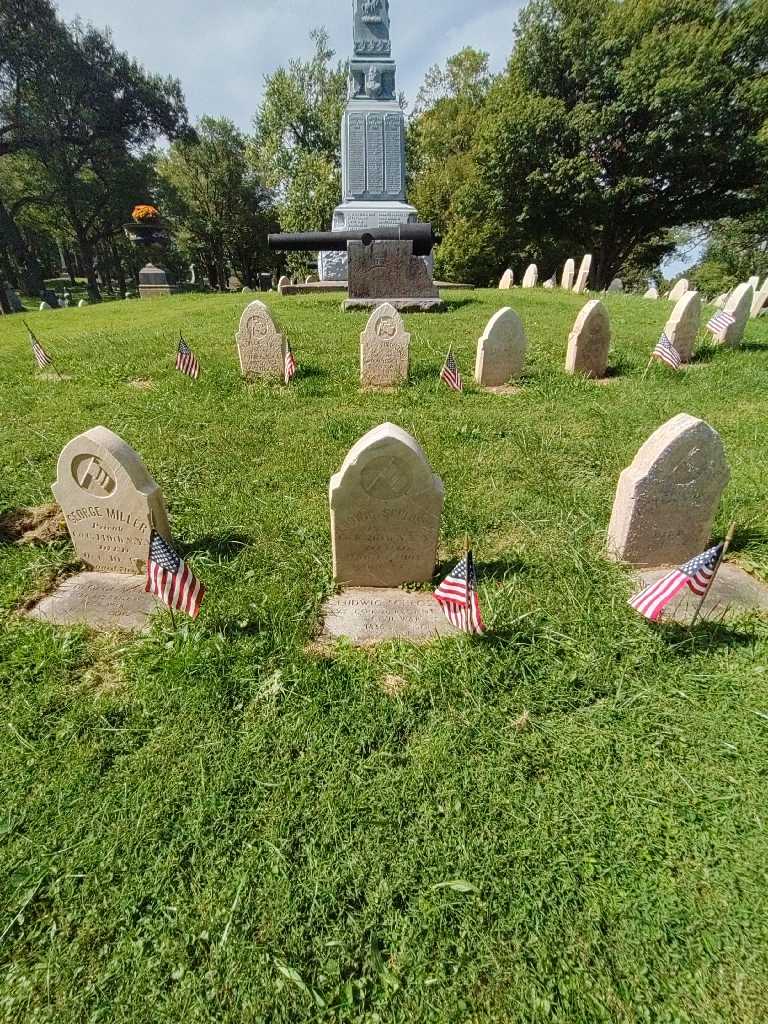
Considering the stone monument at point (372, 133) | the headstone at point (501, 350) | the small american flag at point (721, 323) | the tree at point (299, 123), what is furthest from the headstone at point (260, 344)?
the tree at point (299, 123)

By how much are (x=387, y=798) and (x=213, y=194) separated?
45.9 metres

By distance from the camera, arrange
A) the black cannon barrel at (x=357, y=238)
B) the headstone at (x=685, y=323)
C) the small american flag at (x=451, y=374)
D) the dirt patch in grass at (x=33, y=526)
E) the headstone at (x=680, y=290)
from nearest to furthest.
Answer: the dirt patch in grass at (x=33, y=526), the small american flag at (x=451, y=374), the headstone at (x=685, y=323), the black cannon barrel at (x=357, y=238), the headstone at (x=680, y=290)

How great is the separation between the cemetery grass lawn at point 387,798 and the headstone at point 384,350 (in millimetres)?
3523

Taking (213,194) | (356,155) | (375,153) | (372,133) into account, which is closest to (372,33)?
(372,133)

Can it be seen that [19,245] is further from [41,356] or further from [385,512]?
[385,512]

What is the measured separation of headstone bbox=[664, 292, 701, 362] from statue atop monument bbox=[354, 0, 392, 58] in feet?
61.9

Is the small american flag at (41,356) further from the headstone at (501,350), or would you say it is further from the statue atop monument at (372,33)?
the statue atop monument at (372,33)

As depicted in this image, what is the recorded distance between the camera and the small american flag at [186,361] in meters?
7.42

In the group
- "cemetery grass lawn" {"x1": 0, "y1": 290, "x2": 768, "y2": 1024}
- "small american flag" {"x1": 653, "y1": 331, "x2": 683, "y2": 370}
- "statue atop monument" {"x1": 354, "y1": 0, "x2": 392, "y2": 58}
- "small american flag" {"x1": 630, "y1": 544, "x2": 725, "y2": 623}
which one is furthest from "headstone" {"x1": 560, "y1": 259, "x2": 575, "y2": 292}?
"small american flag" {"x1": 630, "y1": 544, "x2": 725, "y2": 623}

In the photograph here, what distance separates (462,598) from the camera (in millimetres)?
2834

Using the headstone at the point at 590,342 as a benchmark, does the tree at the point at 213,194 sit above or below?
above

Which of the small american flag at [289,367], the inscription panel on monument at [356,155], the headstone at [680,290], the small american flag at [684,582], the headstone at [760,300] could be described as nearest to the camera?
the small american flag at [684,582]

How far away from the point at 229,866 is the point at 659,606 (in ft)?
8.36

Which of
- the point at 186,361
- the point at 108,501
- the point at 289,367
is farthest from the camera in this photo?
the point at 186,361
